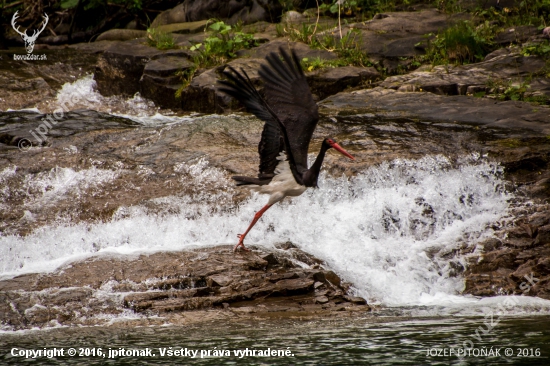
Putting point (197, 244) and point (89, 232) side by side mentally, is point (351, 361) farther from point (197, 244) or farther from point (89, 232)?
point (89, 232)

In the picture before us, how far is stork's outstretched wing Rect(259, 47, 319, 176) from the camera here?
6.06 m

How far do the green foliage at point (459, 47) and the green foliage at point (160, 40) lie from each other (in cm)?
532

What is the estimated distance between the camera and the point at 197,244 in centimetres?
673

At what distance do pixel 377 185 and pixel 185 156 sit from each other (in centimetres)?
252

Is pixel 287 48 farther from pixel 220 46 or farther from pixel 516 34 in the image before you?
pixel 516 34

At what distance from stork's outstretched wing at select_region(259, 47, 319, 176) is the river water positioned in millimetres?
1246

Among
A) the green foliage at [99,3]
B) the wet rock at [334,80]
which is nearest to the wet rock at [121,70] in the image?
the wet rock at [334,80]

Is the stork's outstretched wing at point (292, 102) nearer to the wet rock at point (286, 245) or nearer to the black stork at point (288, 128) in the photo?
the black stork at point (288, 128)

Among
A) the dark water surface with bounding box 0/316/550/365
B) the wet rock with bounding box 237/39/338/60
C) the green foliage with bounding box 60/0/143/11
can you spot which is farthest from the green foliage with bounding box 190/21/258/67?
the dark water surface with bounding box 0/316/550/365

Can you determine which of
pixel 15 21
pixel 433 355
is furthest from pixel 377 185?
pixel 15 21

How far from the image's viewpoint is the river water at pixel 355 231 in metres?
4.92

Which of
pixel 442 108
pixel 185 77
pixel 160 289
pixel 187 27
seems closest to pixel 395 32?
pixel 442 108

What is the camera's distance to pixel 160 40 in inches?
520

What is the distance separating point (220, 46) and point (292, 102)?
6.29 metres
